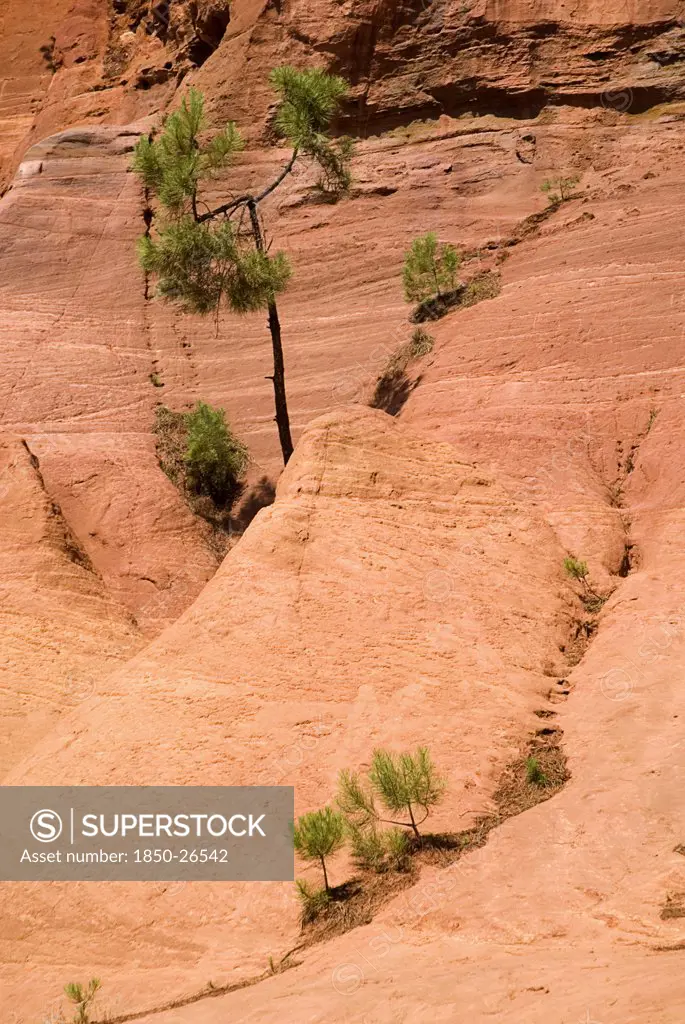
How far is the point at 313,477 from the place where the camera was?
13.8 meters

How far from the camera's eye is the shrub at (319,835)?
948 centimetres

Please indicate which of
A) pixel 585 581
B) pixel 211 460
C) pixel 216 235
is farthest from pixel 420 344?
pixel 585 581

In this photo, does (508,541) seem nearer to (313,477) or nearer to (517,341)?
(313,477)

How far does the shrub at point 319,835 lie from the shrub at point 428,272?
12717mm

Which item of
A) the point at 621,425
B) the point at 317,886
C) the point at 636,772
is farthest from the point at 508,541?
the point at 317,886

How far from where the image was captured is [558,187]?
23.6 metres

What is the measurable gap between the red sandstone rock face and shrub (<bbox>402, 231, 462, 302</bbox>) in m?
0.73

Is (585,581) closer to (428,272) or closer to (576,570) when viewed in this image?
(576,570)

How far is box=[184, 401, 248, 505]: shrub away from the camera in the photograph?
1883 centimetres

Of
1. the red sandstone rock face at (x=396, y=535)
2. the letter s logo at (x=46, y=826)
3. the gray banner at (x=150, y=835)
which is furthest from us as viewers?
the letter s logo at (x=46, y=826)

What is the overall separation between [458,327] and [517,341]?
5.40 ft

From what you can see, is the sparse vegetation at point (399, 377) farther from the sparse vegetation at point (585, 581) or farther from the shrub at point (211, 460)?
the sparse vegetation at point (585, 581)

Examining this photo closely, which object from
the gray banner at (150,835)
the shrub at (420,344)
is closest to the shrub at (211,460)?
the shrub at (420,344)

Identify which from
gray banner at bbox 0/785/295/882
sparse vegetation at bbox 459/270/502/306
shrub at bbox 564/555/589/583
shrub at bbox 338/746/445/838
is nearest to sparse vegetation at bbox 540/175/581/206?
sparse vegetation at bbox 459/270/502/306
